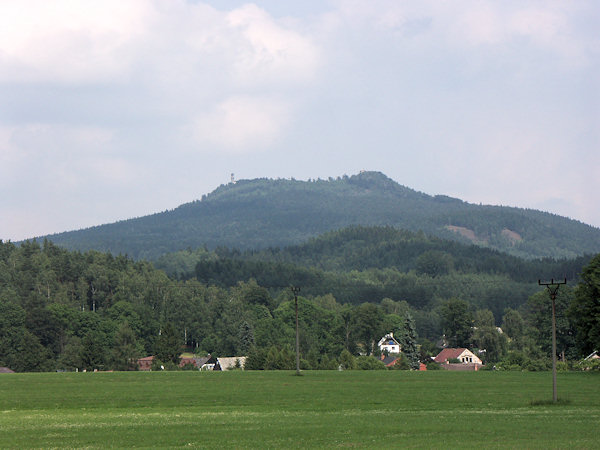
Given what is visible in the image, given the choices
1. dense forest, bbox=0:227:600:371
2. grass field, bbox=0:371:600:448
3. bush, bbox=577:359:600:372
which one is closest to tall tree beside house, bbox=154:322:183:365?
dense forest, bbox=0:227:600:371

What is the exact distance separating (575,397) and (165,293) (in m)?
144

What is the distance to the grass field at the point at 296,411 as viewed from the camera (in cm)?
3512

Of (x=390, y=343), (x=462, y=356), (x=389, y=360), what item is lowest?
(x=389, y=360)

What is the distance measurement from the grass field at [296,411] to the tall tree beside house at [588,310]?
6.34 m

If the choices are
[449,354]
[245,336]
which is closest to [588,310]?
[449,354]

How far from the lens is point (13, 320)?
151250mm

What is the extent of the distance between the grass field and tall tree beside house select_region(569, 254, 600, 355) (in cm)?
634

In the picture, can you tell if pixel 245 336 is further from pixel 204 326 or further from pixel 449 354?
pixel 449 354

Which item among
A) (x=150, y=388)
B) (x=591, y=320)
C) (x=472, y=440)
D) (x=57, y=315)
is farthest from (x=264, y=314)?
(x=472, y=440)

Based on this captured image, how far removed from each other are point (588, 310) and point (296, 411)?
43.0m

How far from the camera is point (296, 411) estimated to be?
47.4 metres

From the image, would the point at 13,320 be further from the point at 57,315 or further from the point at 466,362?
the point at 466,362

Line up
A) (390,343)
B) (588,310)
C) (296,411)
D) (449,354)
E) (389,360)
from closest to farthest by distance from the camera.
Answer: (296,411) < (588,310) < (389,360) < (449,354) < (390,343)

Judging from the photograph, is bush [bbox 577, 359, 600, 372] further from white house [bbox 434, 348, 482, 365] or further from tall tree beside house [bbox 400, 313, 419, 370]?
white house [bbox 434, 348, 482, 365]
